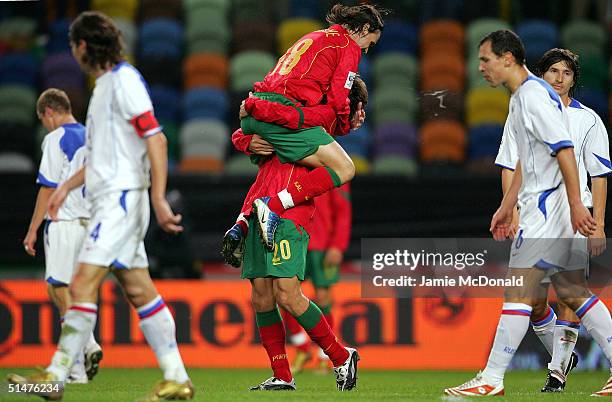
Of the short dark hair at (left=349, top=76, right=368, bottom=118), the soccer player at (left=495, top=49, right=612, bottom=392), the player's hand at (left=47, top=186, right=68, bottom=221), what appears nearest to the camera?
the player's hand at (left=47, top=186, right=68, bottom=221)

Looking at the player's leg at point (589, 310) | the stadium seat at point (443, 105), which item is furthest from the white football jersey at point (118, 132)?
the stadium seat at point (443, 105)

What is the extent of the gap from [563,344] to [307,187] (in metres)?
1.85

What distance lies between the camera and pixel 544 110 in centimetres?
551

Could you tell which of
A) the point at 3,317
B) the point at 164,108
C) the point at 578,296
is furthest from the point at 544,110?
the point at 164,108

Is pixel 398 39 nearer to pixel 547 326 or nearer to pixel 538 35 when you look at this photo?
pixel 538 35

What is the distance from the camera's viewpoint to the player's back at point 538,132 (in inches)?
217

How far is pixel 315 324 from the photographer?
20.0 ft

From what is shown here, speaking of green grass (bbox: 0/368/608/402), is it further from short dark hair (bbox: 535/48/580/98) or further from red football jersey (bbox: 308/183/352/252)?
short dark hair (bbox: 535/48/580/98)

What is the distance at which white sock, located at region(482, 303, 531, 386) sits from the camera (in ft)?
18.5

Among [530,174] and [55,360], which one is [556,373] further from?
[55,360]

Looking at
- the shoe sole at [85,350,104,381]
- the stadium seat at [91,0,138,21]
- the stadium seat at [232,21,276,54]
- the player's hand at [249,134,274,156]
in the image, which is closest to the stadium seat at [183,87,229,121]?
the stadium seat at [232,21,276,54]

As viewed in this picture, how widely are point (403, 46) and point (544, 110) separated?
605cm

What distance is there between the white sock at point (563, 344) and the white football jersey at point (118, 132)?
9.21 ft

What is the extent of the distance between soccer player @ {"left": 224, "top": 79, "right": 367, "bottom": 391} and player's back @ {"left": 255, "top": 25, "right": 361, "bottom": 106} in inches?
4.7
